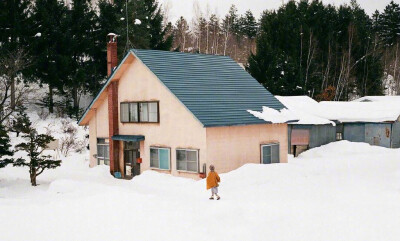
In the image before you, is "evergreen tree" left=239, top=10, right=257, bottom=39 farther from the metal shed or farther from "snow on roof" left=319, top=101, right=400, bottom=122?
the metal shed

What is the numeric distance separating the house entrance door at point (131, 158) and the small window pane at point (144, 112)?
1566 millimetres

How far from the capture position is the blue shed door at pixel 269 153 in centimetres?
2272

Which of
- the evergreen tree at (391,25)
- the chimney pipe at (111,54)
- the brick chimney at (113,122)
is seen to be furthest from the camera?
the evergreen tree at (391,25)

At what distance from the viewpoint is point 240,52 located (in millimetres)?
79438

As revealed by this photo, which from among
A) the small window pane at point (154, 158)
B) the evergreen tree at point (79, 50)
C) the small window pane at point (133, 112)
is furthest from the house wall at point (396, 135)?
the evergreen tree at point (79, 50)

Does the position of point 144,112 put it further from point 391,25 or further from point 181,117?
point 391,25

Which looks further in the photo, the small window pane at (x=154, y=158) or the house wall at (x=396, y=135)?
the house wall at (x=396, y=135)

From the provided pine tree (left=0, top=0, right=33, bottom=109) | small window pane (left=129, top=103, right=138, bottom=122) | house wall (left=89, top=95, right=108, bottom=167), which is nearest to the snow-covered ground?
small window pane (left=129, top=103, right=138, bottom=122)

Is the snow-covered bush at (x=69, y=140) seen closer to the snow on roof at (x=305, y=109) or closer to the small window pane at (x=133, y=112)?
the small window pane at (x=133, y=112)

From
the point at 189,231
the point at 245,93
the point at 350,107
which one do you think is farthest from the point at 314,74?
the point at 189,231

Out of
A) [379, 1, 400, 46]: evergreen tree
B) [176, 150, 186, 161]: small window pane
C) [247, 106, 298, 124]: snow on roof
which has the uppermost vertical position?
[379, 1, 400, 46]: evergreen tree

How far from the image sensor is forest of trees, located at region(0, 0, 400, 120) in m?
38.9

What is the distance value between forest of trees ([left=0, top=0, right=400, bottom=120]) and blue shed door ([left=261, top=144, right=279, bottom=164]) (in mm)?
15250

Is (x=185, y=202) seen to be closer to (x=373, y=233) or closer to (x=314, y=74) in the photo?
(x=373, y=233)
